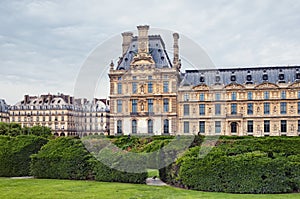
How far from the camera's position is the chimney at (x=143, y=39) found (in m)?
60.7

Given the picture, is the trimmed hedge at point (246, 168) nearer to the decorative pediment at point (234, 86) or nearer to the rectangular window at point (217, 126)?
the rectangular window at point (217, 126)

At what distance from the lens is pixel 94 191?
56.7 ft

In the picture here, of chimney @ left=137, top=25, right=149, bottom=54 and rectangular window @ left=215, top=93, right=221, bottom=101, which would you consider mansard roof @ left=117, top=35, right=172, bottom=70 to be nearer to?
chimney @ left=137, top=25, right=149, bottom=54

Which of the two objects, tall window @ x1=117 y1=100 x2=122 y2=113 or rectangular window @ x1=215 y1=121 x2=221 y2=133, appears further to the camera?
tall window @ x1=117 y1=100 x2=122 y2=113

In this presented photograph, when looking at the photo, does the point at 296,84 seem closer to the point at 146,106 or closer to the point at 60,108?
the point at 146,106

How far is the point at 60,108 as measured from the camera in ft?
301

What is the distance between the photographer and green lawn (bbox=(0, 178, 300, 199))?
16.0 m

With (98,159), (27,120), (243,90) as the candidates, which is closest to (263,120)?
(243,90)

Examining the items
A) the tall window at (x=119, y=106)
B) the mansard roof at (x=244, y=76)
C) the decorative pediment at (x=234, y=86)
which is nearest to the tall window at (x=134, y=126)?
the tall window at (x=119, y=106)

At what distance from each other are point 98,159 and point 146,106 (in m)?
38.1

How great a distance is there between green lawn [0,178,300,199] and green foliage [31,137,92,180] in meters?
2.10

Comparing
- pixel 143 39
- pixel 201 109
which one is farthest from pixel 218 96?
pixel 143 39

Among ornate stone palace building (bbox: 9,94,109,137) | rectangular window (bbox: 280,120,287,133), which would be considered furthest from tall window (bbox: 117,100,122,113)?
ornate stone palace building (bbox: 9,94,109,137)

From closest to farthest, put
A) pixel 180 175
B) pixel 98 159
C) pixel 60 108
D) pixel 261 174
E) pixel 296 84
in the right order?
1. pixel 261 174
2. pixel 180 175
3. pixel 98 159
4. pixel 296 84
5. pixel 60 108
